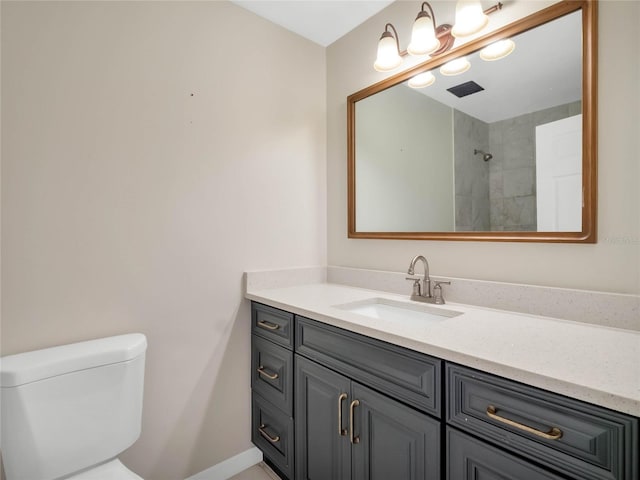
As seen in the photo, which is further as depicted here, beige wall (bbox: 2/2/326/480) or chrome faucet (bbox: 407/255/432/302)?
chrome faucet (bbox: 407/255/432/302)

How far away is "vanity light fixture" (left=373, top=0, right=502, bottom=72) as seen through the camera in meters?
1.31

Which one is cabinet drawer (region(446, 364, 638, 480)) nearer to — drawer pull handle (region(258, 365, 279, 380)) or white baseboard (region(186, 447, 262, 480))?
drawer pull handle (region(258, 365, 279, 380))

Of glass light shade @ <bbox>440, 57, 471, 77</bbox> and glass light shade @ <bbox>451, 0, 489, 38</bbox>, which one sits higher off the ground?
glass light shade @ <bbox>451, 0, 489, 38</bbox>

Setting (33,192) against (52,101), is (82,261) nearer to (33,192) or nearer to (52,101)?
(33,192)

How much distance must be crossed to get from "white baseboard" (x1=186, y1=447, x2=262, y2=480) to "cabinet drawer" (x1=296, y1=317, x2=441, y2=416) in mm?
785

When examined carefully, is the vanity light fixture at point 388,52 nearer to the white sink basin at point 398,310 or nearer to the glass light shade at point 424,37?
the glass light shade at point 424,37

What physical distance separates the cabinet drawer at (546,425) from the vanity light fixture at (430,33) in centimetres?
131

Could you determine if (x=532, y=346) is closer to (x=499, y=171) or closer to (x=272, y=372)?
(x=499, y=171)

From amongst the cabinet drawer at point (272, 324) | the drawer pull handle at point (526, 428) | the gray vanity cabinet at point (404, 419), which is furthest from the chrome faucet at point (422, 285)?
the drawer pull handle at point (526, 428)

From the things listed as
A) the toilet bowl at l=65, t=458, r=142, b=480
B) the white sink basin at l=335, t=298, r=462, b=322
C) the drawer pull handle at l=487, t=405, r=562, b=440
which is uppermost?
the white sink basin at l=335, t=298, r=462, b=322

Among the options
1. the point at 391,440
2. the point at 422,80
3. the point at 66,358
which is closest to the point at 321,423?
the point at 391,440

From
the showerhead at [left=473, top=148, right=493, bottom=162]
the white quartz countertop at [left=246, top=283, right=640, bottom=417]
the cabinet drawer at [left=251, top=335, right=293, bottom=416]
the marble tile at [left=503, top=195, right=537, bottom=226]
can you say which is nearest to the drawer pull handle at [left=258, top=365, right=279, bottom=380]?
the cabinet drawer at [left=251, top=335, right=293, bottom=416]

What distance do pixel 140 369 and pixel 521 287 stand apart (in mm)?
1495

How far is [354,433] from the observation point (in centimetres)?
117
